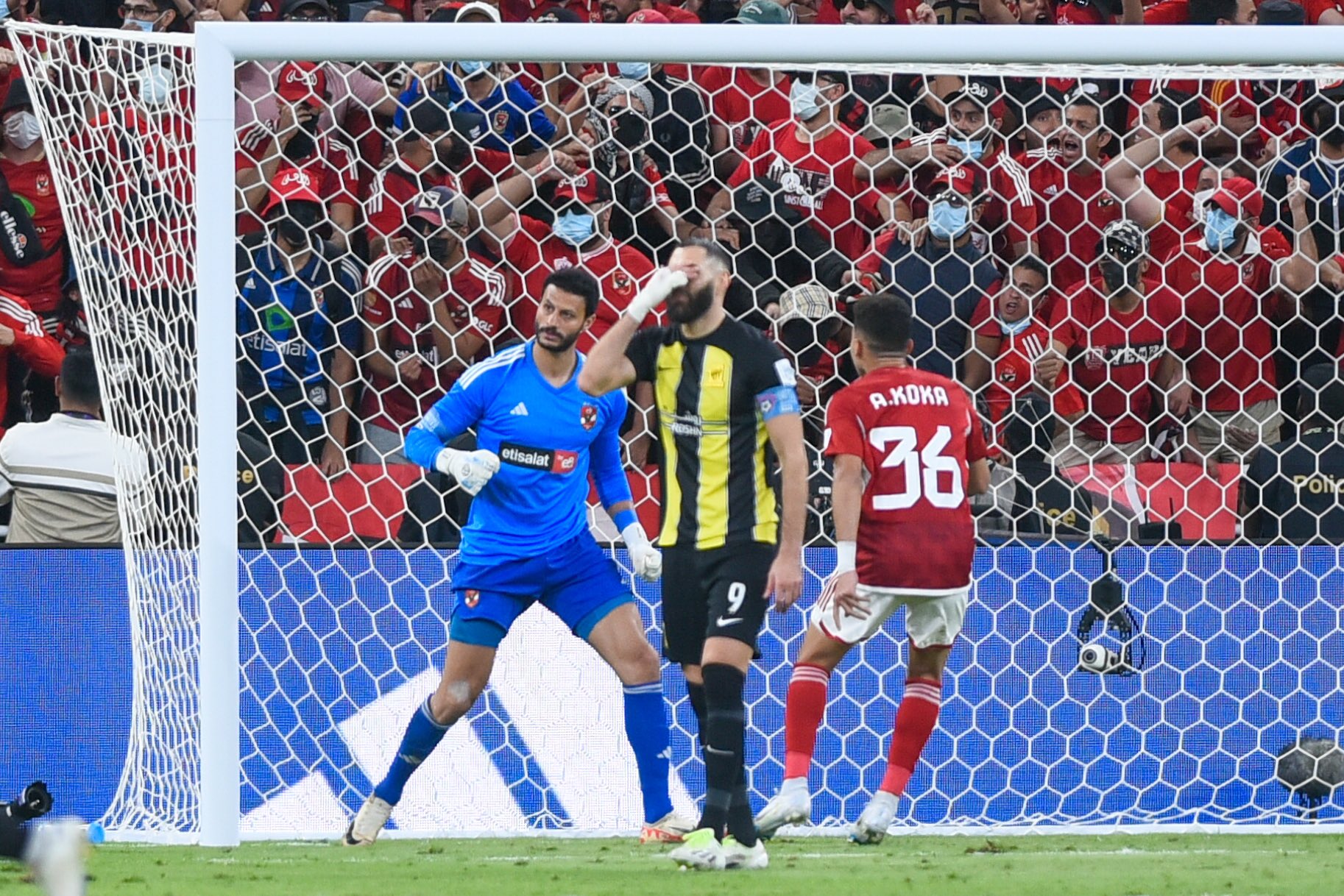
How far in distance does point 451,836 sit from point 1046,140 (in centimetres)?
347

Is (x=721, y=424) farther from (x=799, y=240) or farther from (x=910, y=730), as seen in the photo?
(x=799, y=240)

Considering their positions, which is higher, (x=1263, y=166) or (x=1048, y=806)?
(x=1263, y=166)

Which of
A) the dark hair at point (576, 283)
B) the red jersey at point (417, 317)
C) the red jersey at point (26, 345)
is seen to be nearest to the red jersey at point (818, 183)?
the red jersey at point (417, 317)

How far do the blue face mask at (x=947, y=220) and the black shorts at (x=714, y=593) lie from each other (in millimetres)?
2379

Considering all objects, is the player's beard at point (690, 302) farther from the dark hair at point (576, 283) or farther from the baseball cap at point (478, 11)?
the baseball cap at point (478, 11)

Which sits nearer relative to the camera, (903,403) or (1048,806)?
(903,403)

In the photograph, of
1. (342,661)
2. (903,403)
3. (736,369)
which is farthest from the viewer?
(342,661)

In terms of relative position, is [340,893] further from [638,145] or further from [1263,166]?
[1263,166]

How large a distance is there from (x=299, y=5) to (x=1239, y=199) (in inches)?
169

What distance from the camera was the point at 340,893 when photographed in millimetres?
4586

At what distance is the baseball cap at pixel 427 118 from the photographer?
282 inches

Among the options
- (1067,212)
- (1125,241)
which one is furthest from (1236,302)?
(1067,212)

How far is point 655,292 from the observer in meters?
5.02

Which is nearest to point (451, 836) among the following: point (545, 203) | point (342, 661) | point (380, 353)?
point (342, 661)
